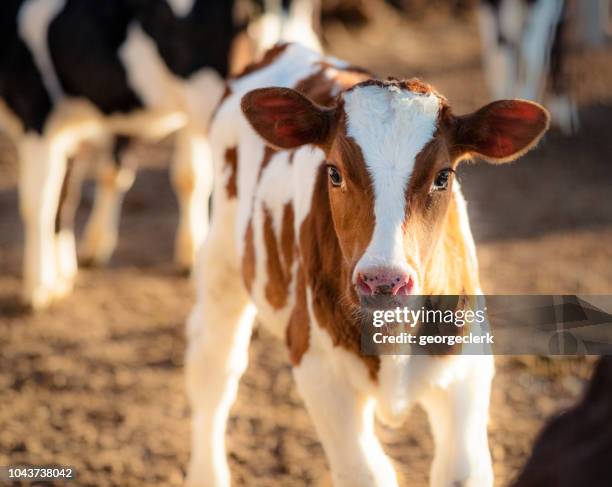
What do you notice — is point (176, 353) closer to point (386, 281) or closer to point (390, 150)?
point (390, 150)

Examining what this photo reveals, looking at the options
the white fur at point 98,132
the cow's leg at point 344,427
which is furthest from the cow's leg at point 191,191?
the cow's leg at point 344,427

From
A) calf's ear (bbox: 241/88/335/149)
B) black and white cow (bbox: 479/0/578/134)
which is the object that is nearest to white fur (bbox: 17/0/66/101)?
calf's ear (bbox: 241/88/335/149)

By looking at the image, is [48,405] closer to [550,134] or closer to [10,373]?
[10,373]

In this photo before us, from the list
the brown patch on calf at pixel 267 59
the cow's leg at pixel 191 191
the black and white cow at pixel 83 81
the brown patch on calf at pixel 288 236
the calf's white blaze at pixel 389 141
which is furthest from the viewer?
the cow's leg at pixel 191 191

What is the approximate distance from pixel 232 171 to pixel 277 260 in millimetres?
579

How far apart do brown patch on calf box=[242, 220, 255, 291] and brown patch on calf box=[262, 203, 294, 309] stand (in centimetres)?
10

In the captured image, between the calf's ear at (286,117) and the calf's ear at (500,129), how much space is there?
41 cm

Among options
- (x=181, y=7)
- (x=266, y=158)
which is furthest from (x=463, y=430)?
(x=181, y=7)

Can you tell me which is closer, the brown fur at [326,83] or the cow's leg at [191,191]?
the brown fur at [326,83]

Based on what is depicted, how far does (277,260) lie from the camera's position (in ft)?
→ 12.0

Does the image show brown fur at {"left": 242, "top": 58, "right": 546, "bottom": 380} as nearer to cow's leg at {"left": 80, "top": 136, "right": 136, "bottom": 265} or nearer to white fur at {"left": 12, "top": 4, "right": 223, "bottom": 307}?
white fur at {"left": 12, "top": 4, "right": 223, "bottom": 307}

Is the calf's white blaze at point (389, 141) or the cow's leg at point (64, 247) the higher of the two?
the cow's leg at point (64, 247)

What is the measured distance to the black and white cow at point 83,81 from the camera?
6.14 meters

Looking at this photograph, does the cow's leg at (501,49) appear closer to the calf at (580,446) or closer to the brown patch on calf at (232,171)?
the brown patch on calf at (232,171)
